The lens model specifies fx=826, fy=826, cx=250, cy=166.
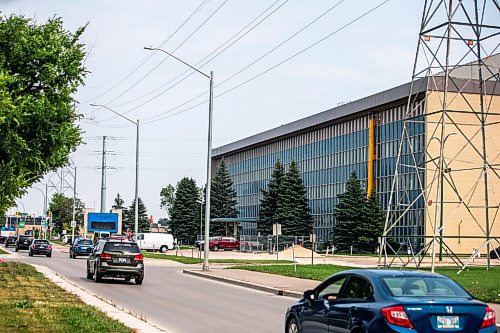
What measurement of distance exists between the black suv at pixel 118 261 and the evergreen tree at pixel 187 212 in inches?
3623

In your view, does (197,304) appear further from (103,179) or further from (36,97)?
(103,179)

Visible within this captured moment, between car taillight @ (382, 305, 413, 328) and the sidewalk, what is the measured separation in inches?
509

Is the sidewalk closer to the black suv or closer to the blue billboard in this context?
the black suv

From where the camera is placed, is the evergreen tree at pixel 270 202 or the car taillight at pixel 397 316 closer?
the car taillight at pixel 397 316

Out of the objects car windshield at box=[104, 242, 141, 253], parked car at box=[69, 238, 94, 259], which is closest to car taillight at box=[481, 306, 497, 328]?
car windshield at box=[104, 242, 141, 253]

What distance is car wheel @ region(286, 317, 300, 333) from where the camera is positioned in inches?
516

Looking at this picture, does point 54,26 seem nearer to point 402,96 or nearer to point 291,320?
point 291,320

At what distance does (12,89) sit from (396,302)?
68.2 ft

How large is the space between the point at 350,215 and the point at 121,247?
5481cm

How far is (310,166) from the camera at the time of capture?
109 m

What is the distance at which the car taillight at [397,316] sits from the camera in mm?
10203

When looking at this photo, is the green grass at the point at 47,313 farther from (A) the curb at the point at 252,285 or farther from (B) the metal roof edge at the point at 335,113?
(B) the metal roof edge at the point at 335,113

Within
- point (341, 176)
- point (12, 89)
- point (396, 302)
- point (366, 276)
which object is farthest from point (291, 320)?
point (341, 176)

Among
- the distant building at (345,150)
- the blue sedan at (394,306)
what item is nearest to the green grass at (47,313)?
the blue sedan at (394,306)
